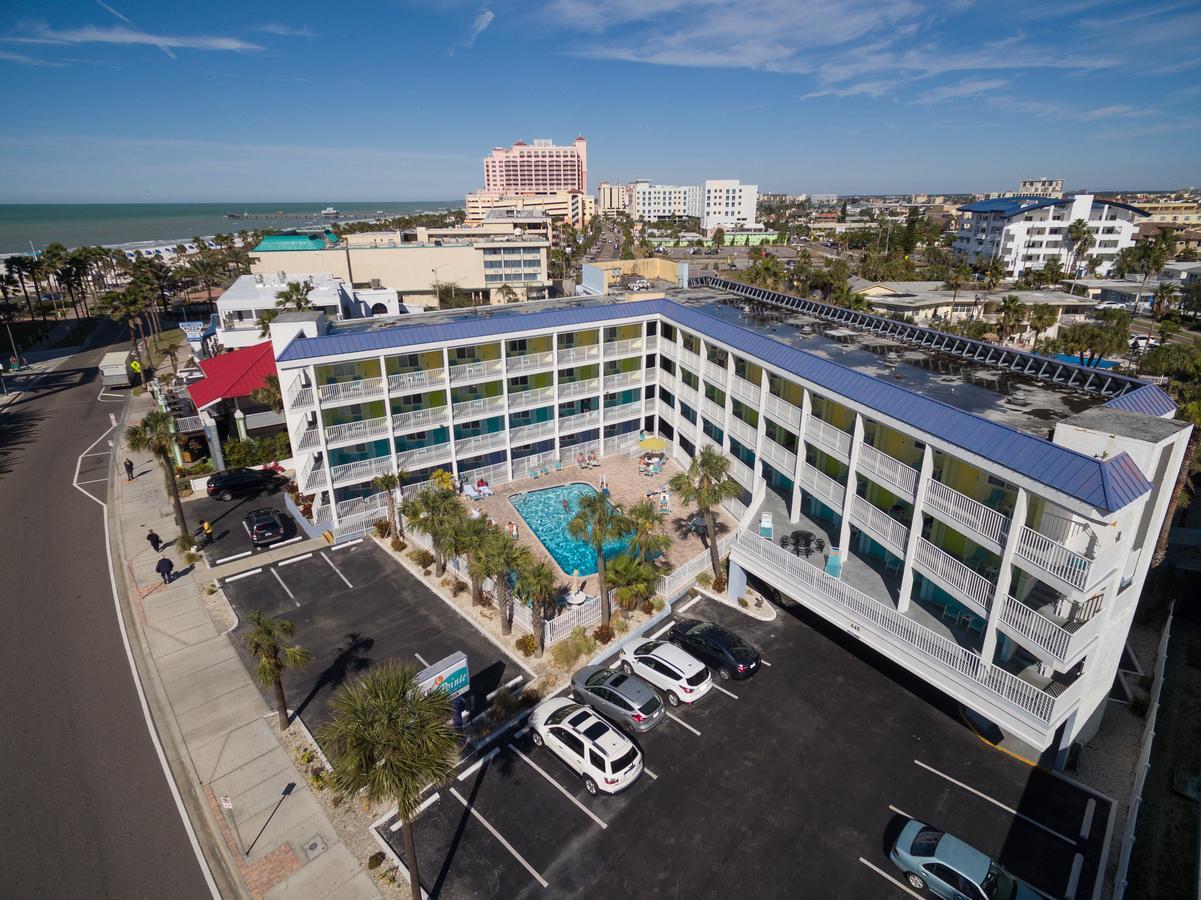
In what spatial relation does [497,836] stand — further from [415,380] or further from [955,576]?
[415,380]

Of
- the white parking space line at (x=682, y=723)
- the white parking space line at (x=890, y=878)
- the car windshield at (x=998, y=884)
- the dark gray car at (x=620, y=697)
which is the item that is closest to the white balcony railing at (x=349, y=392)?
the dark gray car at (x=620, y=697)

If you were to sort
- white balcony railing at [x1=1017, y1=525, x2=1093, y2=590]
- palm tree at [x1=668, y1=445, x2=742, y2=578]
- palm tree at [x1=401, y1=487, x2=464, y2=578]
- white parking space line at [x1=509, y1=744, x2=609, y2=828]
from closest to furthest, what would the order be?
1. white balcony railing at [x1=1017, y1=525, x2=1093, y2=590]
2. white parking space line at [x1=509, y1=744, x2=609, y2=828]
3. palm tree at [x1=401, y1=487, x2=464, y2=578]
4. palm tree at [x1=668, y1=445, x2=742, y2=578]

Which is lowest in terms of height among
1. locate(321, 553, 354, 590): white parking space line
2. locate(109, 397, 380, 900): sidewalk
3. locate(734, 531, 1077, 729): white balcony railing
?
locate(109, 397, 380, 900): sidewalk

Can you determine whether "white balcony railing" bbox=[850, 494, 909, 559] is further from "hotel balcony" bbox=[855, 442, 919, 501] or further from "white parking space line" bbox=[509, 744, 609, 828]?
"white parking space line" bbox=[509, 744, 609, 828]

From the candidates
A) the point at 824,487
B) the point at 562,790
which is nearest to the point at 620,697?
the point at 562,790

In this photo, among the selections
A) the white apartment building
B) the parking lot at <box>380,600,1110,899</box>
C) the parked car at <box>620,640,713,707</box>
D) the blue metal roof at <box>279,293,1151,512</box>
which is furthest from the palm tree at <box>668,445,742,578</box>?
the white apartment building

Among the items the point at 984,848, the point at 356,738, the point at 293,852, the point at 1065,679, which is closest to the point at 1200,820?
the point at 1065,679
